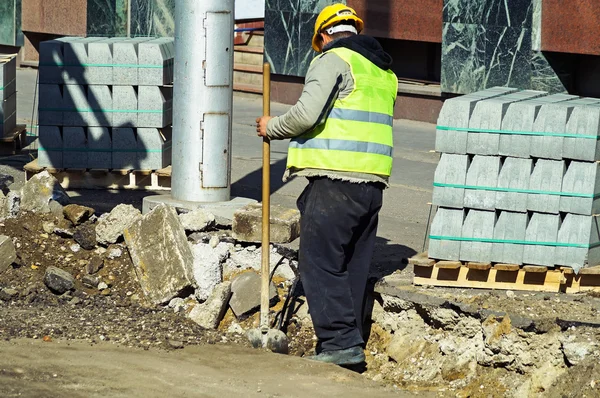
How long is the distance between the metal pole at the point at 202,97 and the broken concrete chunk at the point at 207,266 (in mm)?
1265

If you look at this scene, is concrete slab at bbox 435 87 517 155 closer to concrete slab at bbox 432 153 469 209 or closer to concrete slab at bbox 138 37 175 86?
concrete slab at bbox 432 153 469 209

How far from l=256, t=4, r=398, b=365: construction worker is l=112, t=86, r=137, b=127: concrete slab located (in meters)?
4.26

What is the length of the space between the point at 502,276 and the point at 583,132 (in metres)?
1.16

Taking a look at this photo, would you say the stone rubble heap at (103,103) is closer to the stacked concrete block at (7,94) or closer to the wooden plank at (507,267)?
the stacked concrete block at (7,94)

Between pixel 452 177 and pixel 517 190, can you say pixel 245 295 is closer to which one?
pixel 452 177

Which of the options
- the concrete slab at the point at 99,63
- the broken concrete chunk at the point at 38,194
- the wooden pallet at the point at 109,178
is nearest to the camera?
the broken concrete chunk at the point at 38,194

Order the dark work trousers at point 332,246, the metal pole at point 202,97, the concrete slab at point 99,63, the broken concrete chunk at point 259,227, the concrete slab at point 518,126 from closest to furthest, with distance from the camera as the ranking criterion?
1. the dark work trousers at point 332,246
2. the concrete slab at point 518,126
3. the broken concrete chunk at point 259,227
4. the metal pole at point 202,97
5. the concrete slab at point 99,63

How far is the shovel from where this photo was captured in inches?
269

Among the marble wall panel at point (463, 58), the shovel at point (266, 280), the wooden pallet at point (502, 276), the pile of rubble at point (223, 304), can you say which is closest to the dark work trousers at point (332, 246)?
the shovel at point (266, 280)

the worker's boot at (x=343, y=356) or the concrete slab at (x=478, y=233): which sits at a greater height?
the concrete slab at (x=478, y=233)

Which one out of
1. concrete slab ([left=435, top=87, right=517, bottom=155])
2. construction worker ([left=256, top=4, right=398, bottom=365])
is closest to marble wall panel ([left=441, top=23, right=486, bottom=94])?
concrete slab ([left=435, top=87, right=517, bottom=155])

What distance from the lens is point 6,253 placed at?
7.81m

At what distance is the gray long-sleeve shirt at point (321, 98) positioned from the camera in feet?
20.8

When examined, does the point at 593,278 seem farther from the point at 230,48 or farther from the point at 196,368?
the point at 230,48
